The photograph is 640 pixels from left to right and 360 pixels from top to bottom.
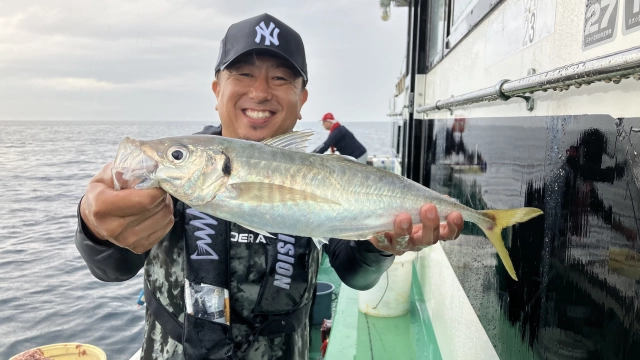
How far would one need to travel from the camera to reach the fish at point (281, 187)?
1721mm

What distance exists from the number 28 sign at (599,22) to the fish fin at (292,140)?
1.09 m

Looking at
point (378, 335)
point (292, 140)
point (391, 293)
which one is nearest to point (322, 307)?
point (391, 293)

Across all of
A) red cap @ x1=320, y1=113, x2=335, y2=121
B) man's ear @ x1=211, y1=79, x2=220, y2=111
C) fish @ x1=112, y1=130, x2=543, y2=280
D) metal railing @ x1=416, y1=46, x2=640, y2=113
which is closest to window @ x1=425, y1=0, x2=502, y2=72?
metal railing @ x1=416, y1=46, x2=640, y2=113

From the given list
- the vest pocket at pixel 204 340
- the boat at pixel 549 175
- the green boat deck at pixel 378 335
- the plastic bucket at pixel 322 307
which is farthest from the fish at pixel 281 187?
the plastic bucket at pixel 322 307

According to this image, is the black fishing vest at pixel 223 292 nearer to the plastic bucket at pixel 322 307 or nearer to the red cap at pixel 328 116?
the plastic bucket at pixel 322 307

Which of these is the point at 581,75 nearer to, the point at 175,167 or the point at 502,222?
the point at 502,222

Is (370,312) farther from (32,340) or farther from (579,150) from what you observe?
(32,340)

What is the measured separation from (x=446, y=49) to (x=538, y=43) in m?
2.82

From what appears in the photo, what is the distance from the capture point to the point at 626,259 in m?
1.21

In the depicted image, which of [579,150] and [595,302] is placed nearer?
[595,302]

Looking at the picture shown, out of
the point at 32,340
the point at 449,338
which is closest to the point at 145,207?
the point at 449,338

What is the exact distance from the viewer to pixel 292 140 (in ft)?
6.45

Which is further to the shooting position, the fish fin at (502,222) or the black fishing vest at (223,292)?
the black fishing vest at (223,292)

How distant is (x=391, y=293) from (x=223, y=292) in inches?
121
